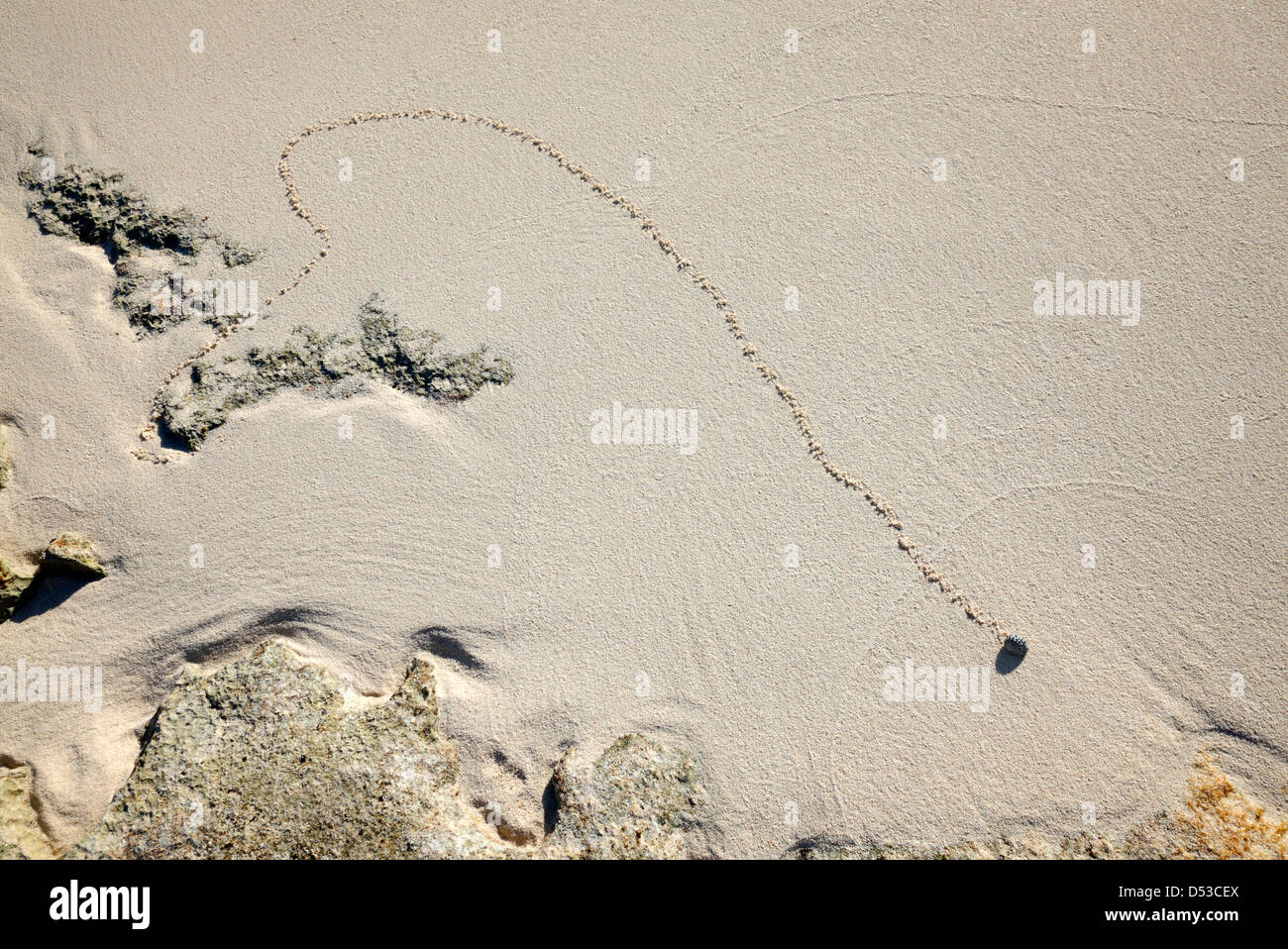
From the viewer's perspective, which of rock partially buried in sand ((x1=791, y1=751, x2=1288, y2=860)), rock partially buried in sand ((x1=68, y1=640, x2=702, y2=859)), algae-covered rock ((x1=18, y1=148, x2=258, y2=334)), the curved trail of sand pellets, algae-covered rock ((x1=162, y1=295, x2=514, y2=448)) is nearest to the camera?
rock partially buried in sand ((x1=68, y1=640, x2=702, y2=859))

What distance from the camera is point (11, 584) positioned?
20.2 ft

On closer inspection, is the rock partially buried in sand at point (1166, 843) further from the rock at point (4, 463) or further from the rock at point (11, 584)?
the rock at point (4, 463)

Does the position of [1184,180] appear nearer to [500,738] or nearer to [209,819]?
[500,738]

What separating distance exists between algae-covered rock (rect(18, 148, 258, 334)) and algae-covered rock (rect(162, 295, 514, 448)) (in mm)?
609

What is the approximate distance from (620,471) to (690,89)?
12.5 ft

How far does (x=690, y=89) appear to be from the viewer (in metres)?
7.35

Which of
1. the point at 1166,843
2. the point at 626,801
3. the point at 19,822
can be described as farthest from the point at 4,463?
the point at 1166,843

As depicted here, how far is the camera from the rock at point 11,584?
613 centimetres

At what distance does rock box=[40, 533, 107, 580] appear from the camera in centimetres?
615

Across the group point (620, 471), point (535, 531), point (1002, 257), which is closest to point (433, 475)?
point (535, 531)

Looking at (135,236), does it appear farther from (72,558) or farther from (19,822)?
(19,822)

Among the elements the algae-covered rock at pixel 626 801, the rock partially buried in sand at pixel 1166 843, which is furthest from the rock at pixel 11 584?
the rock partially buried in sand at pixel 1166 843

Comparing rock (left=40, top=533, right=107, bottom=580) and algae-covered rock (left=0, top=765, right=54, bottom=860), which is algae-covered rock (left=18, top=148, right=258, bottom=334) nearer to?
rock (left=40, top=533, right=107, bottom=580)

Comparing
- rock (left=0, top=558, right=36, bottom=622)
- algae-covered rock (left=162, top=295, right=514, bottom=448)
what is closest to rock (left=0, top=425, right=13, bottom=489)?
rock (left=0, top=558, right=36, bottom=622)
